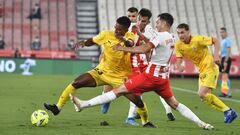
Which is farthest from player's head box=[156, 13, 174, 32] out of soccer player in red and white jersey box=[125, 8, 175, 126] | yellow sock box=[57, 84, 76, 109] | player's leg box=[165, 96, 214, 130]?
yellow sock box=[57, 84, 76, 109]

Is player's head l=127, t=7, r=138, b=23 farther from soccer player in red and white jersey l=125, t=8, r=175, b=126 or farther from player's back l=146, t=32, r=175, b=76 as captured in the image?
player's back l=146, t=32, r=175, b=76

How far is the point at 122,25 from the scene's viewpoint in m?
11.8

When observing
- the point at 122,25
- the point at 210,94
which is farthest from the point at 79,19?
the point at 122,25

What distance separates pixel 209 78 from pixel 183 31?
1.22 m

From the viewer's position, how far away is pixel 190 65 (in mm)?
35719

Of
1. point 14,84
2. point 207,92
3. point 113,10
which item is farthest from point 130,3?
point 207,92

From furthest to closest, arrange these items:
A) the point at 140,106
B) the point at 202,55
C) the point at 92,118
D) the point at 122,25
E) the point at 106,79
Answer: the point at 202,55 → the point at 92,118 → the point at 106,79 → the point at 122,25 → the point at 140,106

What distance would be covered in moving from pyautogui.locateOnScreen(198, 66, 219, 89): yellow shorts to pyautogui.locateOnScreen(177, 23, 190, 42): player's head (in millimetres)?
877

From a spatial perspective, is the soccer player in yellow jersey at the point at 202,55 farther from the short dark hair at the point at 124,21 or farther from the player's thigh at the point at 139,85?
the player's thigh at the point at 139,85

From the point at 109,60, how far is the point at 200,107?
5139 mm

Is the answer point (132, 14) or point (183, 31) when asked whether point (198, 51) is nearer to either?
point (183, 31)

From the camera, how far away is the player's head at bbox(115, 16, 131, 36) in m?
11.7

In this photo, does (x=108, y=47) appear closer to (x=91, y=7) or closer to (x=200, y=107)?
(x=200, y=107)

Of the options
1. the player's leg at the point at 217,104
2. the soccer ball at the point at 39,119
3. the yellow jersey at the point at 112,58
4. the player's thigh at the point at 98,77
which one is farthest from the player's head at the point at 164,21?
the player's leg at the point at 217,104
